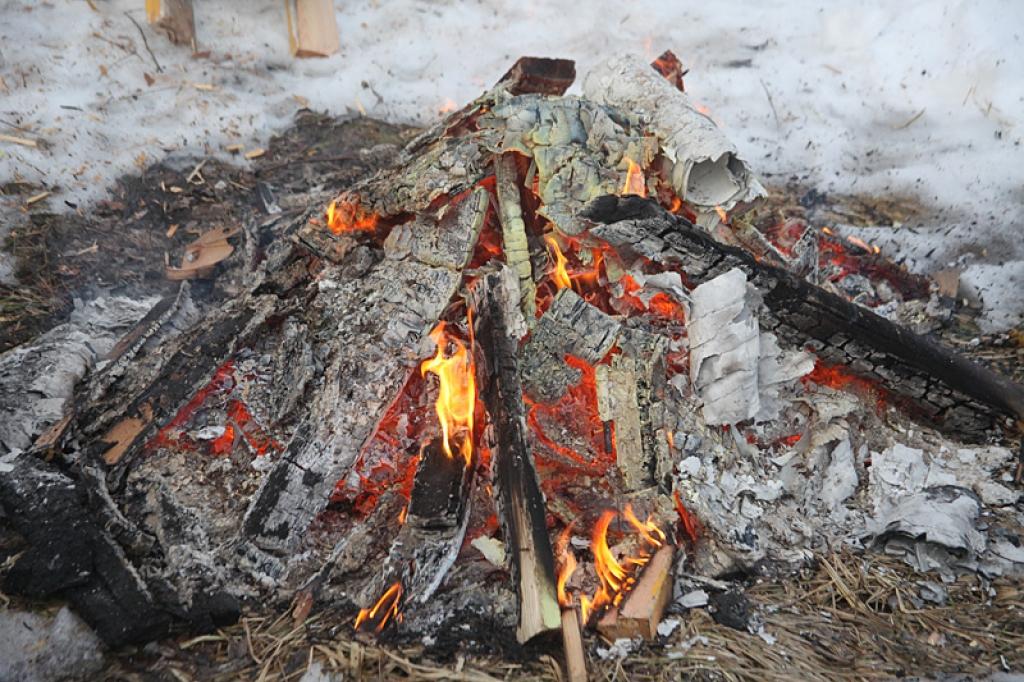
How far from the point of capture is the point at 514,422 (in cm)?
262

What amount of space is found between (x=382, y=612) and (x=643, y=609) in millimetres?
1037

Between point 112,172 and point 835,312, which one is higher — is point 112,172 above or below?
above

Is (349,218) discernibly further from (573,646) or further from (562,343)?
(573,646)

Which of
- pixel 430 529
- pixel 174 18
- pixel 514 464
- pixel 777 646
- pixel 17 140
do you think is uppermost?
pixel 174 18

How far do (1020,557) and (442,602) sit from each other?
2.45 m

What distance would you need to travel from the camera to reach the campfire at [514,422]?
238 centimetres

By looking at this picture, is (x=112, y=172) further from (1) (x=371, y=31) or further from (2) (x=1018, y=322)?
(2) (x=1018, y=322)

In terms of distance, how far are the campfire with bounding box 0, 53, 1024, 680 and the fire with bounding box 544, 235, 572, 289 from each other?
4 centimetres

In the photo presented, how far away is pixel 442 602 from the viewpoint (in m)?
2.35

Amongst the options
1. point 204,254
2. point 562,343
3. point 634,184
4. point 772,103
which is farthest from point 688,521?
point 772,103

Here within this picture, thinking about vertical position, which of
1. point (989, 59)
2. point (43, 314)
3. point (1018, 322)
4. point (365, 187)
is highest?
point (989, 59)

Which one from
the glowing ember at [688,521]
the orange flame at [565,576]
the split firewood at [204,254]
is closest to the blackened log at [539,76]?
the split firewood at [204,254]

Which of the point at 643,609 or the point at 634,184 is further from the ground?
the point at 634,184

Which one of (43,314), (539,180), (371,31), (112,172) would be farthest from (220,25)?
(539,180)
